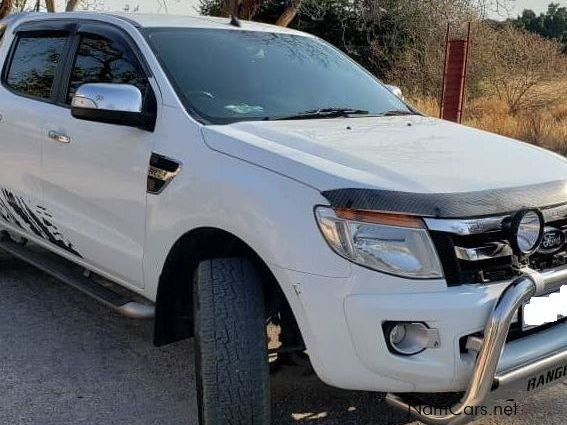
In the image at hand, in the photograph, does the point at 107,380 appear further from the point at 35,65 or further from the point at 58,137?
the point at 35,65

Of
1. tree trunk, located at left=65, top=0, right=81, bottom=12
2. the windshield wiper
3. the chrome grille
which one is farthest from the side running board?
tree trunk, located at left=65, top=0, right=81, bottom=12

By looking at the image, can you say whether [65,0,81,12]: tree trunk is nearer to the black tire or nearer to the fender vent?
the fender vent

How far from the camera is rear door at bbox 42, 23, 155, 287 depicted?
3.43 m

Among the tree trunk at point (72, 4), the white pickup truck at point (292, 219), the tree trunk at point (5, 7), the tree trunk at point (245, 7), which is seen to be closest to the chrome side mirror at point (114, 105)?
the white pickup truck at point (292, 219)

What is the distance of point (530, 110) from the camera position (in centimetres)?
1638

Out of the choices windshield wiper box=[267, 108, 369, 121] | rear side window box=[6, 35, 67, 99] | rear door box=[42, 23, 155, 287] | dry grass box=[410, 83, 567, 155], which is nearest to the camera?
rear door box=[42, 23, 155, 287]

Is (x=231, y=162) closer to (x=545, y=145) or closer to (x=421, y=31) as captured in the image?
(x=545, y=145)

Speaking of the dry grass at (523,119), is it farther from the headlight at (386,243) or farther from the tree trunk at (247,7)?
the headlight at (386,243)

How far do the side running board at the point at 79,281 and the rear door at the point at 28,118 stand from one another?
15 centimetres

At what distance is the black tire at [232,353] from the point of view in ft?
8.78

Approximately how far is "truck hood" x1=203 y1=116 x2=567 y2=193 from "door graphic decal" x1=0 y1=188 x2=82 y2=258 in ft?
4.84

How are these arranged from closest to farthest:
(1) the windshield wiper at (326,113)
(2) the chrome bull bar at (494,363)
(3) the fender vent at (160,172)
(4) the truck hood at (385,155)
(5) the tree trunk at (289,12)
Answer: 1. (2) the chrome bull bar at (494,363)
2. (4) the truck hood at (385,155)
3. (3) the fender vent at (160,172)
4. (1) the windshield wiper at (326,113)
5. (5) the tree trunk at (289,12)

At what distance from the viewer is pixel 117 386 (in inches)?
145

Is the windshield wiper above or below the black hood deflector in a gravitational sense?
above
